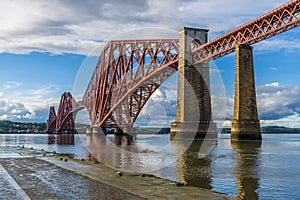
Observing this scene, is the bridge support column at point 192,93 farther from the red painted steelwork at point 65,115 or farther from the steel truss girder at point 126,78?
the red painted steelwork at point 65,115

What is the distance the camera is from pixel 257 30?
4919cm

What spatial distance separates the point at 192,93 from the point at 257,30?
18.6 metres

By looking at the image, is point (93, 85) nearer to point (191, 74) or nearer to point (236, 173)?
point (191, 74)

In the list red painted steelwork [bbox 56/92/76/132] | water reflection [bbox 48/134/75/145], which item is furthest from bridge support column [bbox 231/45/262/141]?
red painted steelwork [bbox 56/92/76/132]

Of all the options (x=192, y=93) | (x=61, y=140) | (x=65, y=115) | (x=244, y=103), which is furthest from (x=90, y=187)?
(x=65, y=115)

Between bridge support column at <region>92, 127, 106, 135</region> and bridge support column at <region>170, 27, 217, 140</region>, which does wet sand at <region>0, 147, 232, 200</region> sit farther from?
bridge support column at <region>92, 127, 106, 135</region>

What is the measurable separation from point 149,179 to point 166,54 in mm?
59654

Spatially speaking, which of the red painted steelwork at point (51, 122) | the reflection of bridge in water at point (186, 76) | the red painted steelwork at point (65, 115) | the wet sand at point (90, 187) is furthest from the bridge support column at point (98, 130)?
the red painted steelwork at point (51, 122)

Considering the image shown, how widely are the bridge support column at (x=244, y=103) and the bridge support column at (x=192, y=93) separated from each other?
576 inches

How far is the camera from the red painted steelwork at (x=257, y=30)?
42969mm

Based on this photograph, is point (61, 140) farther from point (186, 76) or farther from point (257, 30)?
point (257, 30)

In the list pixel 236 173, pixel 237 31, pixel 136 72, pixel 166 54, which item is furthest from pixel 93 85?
pixel 236 173

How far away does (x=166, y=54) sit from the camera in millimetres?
72500

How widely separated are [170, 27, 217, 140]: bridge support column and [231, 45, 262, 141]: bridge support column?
14638 mm
